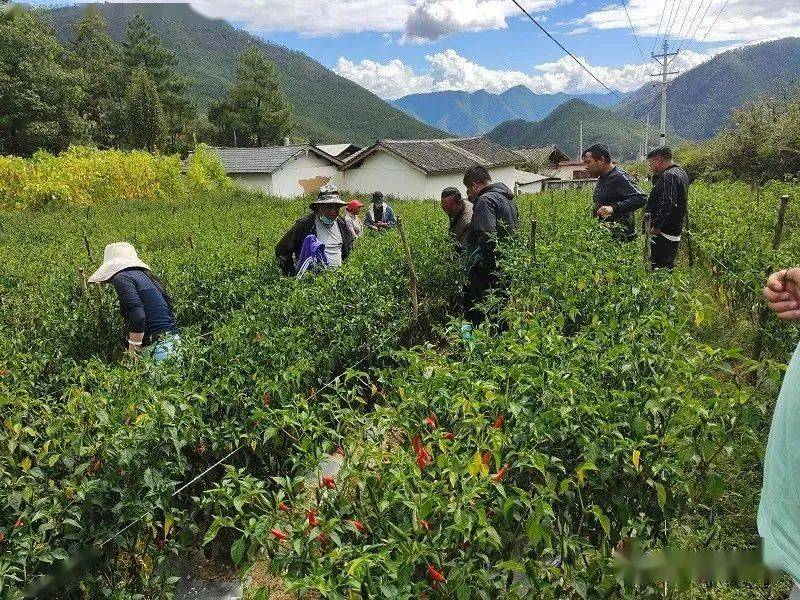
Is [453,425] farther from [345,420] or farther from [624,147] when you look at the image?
[624,147]

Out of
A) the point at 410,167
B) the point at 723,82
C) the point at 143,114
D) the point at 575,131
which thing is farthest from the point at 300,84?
the point at 723,82

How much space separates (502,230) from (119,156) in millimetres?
25849

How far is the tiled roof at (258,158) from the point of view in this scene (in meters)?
36.5

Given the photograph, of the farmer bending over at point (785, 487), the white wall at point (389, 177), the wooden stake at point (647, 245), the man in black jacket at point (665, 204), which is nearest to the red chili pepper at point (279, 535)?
the farmer bending over at point (785, 487)

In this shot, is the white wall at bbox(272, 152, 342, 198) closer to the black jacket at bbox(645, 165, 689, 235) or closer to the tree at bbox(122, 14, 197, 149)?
the tree at bbox(122, 14, 197, 149)

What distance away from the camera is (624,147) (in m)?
113

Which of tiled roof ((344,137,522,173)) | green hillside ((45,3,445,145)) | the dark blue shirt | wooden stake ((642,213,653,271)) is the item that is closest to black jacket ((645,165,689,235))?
wooden stake ((642,213,653,271))

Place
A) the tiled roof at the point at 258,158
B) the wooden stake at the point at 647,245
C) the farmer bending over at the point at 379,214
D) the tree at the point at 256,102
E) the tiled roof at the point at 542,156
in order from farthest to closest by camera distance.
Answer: the tiled roof at the point at 542,156 < the tree at the point at 256,102 < the tiled roof at the point at 258,158 < the farmer bending over at the point at 379,214 < the wooden stake at the point at 647,245

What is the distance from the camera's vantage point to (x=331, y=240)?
621 centimetres

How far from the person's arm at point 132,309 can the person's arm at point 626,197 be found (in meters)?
5.19

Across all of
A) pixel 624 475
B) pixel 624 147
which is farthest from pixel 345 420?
pixel 624 147

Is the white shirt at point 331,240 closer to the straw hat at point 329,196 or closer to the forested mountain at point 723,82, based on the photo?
the straw hat at point 329,196

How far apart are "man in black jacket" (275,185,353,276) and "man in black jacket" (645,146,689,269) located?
3523 millimetres

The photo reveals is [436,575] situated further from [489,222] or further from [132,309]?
[489,222]
